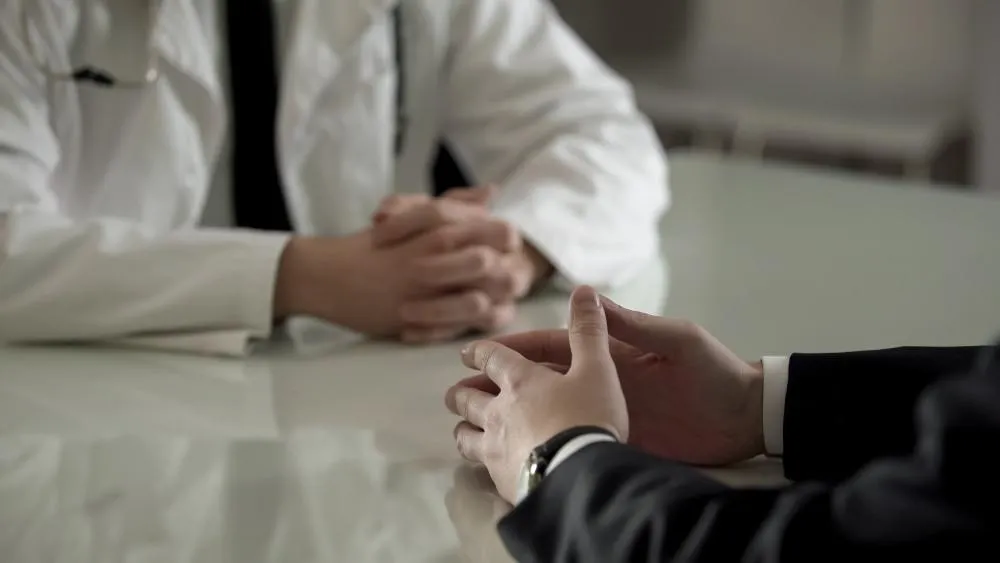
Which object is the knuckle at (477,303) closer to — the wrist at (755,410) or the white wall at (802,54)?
the wrist at (755,410)

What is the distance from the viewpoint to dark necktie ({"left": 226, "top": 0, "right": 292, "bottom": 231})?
4.05 ft

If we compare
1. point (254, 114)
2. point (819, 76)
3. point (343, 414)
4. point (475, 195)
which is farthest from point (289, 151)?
point (819, 76)

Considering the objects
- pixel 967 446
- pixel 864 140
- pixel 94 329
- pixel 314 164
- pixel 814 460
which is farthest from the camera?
pixel 864 140

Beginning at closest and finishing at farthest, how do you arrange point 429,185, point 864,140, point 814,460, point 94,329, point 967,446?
1. point 967,446
2. point 814,460
3. point 94,329
4. point 429,185
5. point 864,140

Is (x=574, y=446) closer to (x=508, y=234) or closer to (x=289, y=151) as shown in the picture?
(x=508, y=234)

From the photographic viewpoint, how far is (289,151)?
124 cm

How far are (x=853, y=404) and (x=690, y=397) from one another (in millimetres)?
94

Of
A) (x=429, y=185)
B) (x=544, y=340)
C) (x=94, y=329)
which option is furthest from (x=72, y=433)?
(x=429, y=185)

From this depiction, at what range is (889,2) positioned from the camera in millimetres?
2707

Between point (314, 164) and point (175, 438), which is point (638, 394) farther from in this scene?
point (314, 164)

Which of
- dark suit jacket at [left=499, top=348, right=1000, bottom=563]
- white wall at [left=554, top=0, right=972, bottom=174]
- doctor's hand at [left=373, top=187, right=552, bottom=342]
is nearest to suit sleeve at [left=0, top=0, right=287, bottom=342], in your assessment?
doctor's hand at [left=373, top=187, right=552, bottom=342]

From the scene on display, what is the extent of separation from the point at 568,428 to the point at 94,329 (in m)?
0.49

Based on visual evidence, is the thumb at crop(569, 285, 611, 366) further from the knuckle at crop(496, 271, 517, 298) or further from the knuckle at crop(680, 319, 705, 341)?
the knuckle at crop(496, 271, 517, 298)

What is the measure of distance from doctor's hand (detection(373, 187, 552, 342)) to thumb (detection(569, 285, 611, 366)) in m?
0.28
